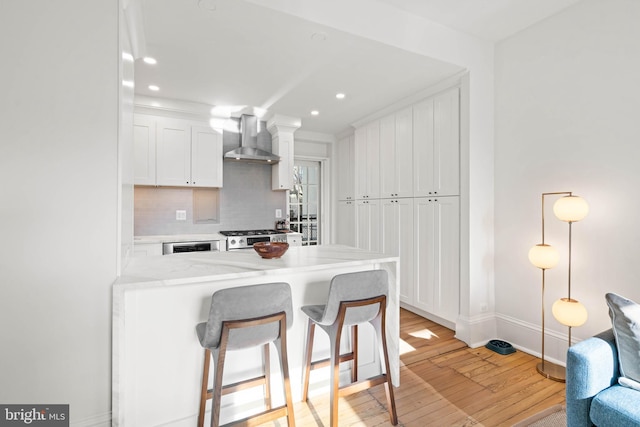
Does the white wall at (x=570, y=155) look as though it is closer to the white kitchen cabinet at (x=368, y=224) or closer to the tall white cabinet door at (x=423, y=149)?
the tall white cabinet door at (x=423, y=149)

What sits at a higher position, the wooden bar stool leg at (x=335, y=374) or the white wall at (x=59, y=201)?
the white wall at (x=59, y=201)

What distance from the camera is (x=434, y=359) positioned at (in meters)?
2.52

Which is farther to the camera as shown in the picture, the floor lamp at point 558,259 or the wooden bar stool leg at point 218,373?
the floor lamp at point 558,259

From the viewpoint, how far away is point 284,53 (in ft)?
8.29

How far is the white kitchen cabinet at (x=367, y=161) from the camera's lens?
4102mm

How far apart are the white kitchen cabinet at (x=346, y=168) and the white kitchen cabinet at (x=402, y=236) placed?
1.00m

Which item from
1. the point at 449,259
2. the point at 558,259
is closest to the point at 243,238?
the point at 449,259

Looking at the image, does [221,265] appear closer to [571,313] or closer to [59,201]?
[59,201]

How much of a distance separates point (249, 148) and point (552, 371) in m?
3.91

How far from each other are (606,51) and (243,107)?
11.7 feet

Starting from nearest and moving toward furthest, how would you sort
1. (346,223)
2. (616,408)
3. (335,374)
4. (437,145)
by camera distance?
1. (616,408)
2. (335,374)
3. (437,145)
4. (346,223)

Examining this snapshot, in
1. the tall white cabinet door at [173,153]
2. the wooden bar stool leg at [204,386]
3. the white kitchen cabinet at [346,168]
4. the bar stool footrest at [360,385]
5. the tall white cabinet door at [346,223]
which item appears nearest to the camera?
the wooden bar stool leg at [204,386]

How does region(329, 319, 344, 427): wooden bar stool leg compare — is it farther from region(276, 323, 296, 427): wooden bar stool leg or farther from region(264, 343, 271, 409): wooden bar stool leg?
region(264, 343, 271, 409): wooden bar stool leg

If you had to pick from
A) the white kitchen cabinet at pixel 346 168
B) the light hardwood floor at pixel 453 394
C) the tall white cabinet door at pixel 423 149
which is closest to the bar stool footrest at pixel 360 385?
the light hardwood floor at pixel 453 394
